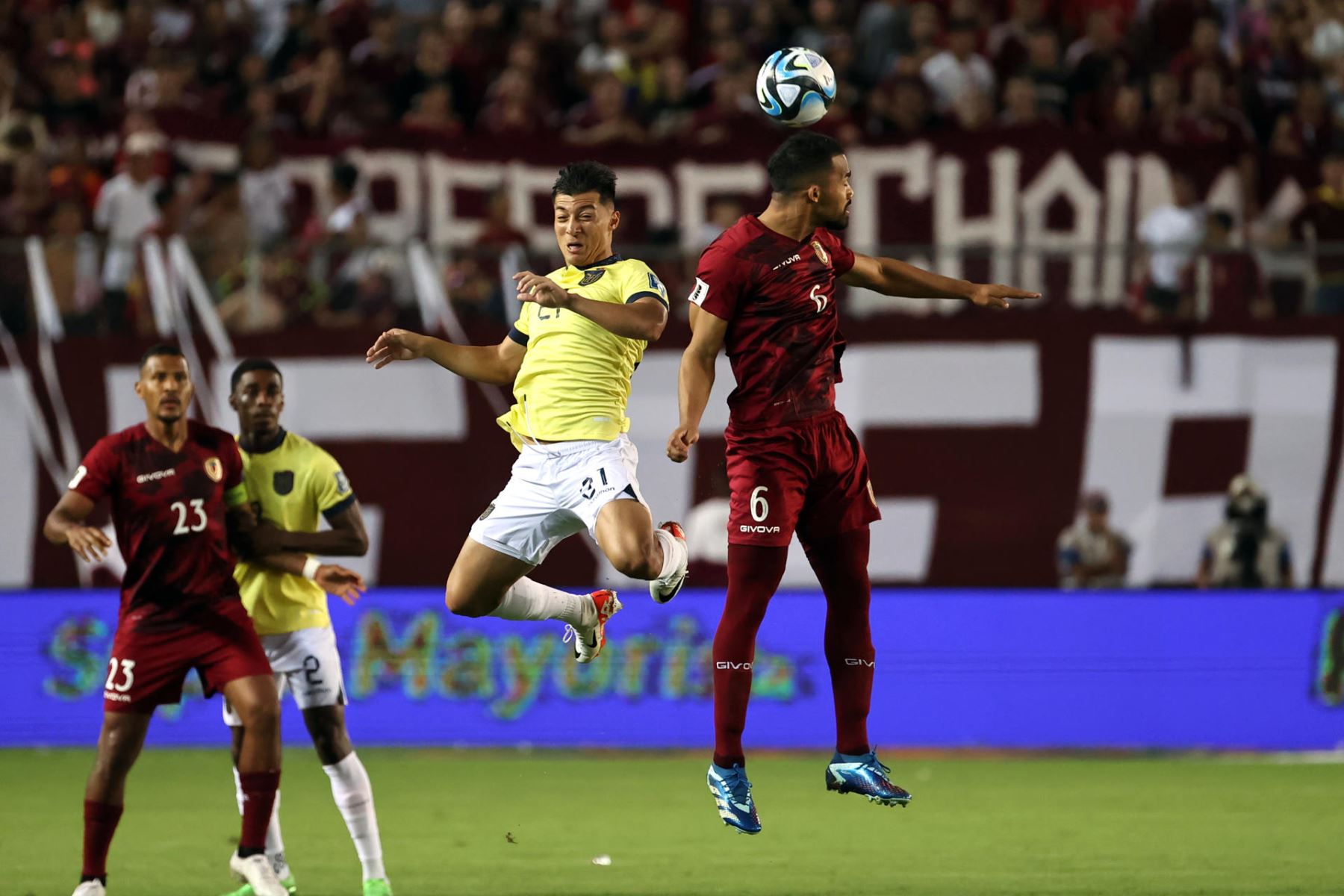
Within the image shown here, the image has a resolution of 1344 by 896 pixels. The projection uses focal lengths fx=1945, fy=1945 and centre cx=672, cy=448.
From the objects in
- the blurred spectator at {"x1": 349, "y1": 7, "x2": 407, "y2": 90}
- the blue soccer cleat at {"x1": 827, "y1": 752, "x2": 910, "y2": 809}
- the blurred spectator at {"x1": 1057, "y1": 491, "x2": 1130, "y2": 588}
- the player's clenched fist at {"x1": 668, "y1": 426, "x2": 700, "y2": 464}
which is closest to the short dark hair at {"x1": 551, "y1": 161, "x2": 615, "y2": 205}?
the player's clenched fist at {"x1": 668, "y1": 426, "x2": 700, "y2": 464}

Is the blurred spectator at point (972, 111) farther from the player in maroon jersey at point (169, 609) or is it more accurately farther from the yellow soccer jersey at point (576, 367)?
the player in maroon jersey at point (169, 609)

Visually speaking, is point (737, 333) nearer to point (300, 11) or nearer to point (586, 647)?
point (586, 647)

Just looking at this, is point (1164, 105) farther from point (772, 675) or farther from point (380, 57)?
point (380, 57)

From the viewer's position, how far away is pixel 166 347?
8836 millimetres

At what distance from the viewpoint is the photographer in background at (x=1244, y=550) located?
1437 centimetres

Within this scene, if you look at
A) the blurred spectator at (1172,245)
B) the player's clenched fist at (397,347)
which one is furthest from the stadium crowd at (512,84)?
the player's clenched fist at (397,347)

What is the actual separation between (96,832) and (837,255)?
4.13 m

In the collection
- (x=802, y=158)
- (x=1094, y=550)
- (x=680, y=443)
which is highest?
(x=802, y=158)

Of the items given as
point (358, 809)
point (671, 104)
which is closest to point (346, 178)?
point (671, 104)

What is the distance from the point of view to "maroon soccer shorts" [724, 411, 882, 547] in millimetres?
7629

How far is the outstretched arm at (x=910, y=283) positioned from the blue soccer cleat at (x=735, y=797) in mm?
2044

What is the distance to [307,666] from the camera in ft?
30.1

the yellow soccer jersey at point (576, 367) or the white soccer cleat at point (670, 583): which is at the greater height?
the yellow soccer jersey at point (576, 367)

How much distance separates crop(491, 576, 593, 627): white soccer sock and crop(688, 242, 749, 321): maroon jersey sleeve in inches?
61.3
